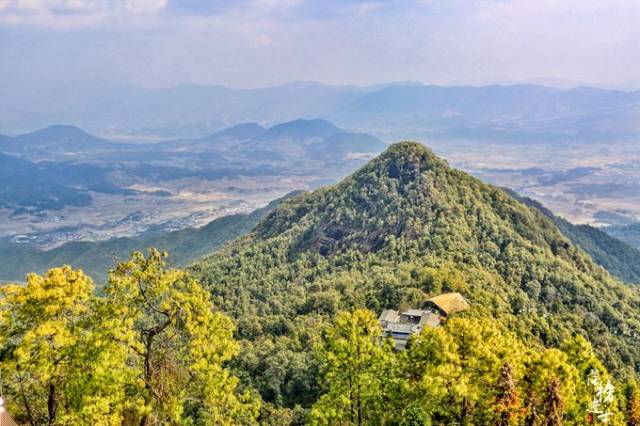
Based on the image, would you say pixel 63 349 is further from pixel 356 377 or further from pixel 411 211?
pixel 411 211

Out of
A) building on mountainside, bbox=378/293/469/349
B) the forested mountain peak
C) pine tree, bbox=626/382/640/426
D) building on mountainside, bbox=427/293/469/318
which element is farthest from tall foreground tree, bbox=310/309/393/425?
the forested mountain peak

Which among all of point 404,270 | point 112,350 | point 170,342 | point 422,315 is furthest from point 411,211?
point 112,350

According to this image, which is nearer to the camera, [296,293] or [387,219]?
[296,293]

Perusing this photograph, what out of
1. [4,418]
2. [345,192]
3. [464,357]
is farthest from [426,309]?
[345,192]

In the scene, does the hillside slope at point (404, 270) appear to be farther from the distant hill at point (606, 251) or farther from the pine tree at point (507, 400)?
the distant hill at point (606, 251)

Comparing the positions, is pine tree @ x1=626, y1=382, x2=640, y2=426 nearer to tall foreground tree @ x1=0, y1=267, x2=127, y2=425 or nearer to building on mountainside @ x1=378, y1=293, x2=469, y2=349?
building on mountainside @ x1=378, y1=293, x2=469, y2=349

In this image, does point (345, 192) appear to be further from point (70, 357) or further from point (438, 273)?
point (70, 357)

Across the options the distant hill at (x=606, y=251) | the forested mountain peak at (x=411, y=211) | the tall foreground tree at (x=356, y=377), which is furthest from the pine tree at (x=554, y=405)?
the distant hill at (x=606, y=251)
